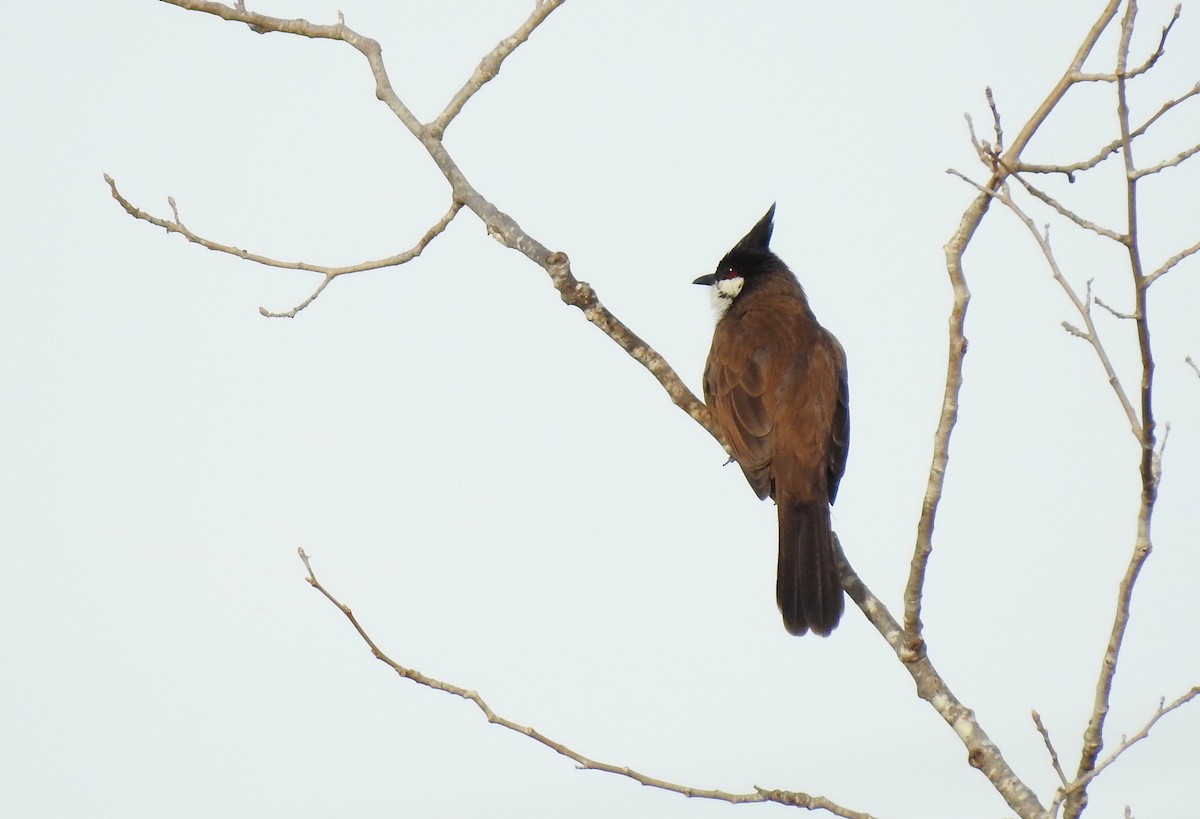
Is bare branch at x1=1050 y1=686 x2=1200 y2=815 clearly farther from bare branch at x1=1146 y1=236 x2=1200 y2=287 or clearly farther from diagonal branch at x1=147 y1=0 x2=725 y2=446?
diagonal branch at x1=147 y1=0 x2=725 y2=446

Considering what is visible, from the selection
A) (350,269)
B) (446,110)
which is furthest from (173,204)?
(446,110)

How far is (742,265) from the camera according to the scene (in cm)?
588

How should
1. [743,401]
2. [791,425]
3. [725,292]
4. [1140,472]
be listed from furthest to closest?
1. [725,292]
2. [743,401]
3. [791,425]
4. [1140,472]

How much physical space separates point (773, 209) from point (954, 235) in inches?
135

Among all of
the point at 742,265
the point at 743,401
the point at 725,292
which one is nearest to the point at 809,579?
the point at 743,401

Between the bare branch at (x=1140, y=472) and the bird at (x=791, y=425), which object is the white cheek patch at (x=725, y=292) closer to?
the bird at (x=791, y=425)

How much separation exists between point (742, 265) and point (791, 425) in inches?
51.0

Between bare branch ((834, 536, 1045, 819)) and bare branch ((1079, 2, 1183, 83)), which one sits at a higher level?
bare branch ((1079, 2, 1183, 83))

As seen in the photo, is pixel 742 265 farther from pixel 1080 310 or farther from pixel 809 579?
pixel 1080 310

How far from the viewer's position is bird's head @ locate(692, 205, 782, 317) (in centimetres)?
582

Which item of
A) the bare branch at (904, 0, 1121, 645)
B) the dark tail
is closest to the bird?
the dark tail

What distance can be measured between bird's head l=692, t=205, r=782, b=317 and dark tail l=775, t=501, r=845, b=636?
1488 millimetres

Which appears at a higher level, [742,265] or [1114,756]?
[742,265]

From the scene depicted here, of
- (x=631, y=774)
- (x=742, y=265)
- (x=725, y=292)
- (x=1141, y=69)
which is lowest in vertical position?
(x=631, y=774)
